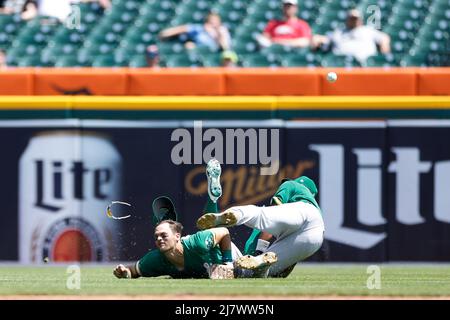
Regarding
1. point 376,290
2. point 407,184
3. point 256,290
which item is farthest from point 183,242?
point 407,184

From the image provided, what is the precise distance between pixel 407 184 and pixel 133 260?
2793mm

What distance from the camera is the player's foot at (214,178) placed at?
11.4 m

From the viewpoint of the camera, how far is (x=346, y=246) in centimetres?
1223

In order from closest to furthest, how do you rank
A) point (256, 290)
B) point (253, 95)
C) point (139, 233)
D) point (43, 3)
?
point (256, 290) → point (139, 233) → point (253, 95) → point (43, 3)

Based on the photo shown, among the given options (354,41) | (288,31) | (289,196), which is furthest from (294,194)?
(288,31)

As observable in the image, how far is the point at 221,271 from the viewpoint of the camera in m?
9.95

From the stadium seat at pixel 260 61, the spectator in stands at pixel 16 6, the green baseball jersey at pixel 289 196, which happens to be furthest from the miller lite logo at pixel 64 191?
the spectator in stands at pixel 16 6

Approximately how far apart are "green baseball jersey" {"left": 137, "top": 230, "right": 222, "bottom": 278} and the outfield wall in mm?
2071

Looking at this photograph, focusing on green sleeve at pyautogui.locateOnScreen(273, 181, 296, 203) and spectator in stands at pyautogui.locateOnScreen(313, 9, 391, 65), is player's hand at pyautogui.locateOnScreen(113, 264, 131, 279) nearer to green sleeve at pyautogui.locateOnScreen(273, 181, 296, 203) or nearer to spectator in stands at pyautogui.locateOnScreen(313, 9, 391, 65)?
green sleeve at pyautogui.locateOnScreen(273, 181, 296, 203)

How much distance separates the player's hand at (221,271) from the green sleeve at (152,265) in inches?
15.7

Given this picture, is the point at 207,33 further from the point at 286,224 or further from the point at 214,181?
the point at 286,224

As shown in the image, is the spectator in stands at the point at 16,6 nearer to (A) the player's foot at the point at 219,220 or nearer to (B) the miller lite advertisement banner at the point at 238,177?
(B) the miller lite advertisement banner at the point at 238,177

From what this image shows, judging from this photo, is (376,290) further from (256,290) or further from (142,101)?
(142,101)

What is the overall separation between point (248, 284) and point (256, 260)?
0.97 ft
